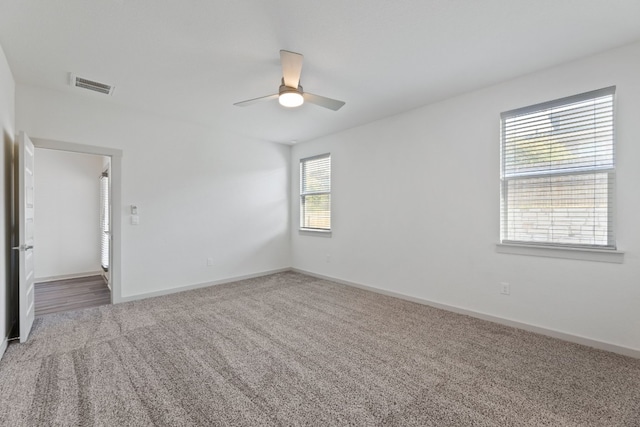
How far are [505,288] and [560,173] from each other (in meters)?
1.26

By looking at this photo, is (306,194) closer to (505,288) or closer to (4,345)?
(505,288)

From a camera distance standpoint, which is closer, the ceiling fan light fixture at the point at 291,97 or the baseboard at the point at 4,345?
the baseboard at the point at 4,345

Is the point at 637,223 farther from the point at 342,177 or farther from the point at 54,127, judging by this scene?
the point at 54,127

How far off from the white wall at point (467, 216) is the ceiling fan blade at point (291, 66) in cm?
196

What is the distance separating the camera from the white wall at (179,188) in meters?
3.55

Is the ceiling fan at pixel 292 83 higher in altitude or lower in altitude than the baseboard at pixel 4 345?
higher

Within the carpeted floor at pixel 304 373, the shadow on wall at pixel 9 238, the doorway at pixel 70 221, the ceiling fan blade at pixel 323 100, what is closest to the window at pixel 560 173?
the carpeted floor at pixel 304 373

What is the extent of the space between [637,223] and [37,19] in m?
4.85

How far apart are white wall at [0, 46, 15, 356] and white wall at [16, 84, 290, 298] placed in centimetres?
40

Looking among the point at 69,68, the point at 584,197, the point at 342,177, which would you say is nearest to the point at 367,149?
the point at 342,177

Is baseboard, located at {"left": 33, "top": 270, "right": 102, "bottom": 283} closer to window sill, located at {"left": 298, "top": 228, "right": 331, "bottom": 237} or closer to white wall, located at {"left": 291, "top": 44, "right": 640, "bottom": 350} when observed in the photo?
window sill, located at {"left": 298, "top": 228, "right": 331, "bottom": 237}

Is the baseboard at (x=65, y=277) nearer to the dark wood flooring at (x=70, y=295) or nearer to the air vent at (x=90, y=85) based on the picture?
the dark wood flooring at (x=70, y=295)

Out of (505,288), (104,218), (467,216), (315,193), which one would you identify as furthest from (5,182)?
(505,288)

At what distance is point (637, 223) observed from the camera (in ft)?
7.86
